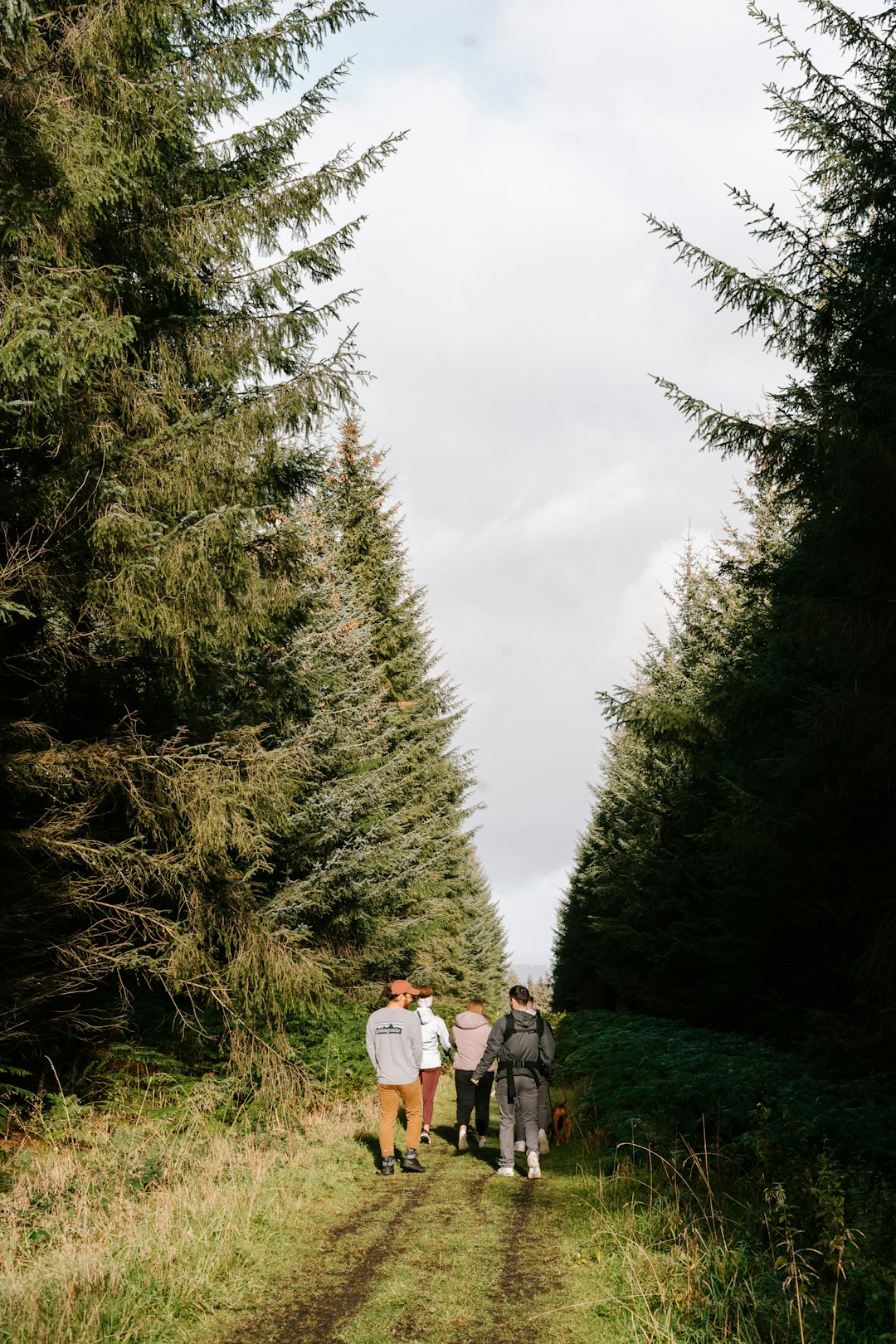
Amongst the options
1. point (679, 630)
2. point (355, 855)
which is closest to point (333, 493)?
point (679, 630)

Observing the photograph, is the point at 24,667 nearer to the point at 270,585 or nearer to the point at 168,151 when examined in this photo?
the point at 270,585

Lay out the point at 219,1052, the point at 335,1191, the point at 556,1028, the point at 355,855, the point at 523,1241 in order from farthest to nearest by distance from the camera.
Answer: the point at 556,1028, the point at 355,855, the point at 219,1052, the point at 335,1191, the point at 523,1241

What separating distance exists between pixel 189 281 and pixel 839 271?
7.10 m

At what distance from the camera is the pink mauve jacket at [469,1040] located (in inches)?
421

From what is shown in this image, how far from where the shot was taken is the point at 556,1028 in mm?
28156

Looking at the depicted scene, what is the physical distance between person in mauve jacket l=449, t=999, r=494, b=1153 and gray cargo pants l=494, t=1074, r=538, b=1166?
1258 millimetres

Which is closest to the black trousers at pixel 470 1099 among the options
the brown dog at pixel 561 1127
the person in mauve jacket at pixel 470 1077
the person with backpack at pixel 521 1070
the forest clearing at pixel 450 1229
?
the person in mauve jacket at pixel 470 1077

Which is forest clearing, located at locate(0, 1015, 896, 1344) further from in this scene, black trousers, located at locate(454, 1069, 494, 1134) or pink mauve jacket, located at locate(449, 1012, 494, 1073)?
pink mauve jacket, located at locate(449, 1012, 494, 1073)

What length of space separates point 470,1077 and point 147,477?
7.71 m

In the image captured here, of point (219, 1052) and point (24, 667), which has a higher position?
point (24, 667)

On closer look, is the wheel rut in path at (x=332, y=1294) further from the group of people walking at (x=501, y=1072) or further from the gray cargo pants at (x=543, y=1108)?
the gray cargo pants at (x=543, y=1108)

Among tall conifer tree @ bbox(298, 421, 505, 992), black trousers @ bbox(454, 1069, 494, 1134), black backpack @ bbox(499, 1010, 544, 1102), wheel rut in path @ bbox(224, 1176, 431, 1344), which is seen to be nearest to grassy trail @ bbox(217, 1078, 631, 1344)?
wheel rut in path @ bbox(224, 1176, 431, 1344)

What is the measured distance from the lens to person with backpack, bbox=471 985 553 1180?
29.2 ft

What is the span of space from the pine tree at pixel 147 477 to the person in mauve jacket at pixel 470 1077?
262 cm
